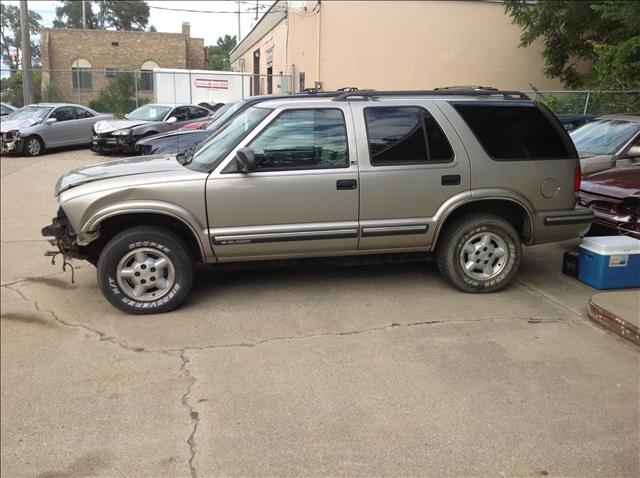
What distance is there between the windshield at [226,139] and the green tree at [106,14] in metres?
67.5

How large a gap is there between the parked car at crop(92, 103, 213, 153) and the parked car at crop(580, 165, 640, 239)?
1260 centimetres

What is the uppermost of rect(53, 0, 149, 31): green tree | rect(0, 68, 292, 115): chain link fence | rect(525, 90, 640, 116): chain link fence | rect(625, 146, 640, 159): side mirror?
rect(53, 0, 149, 31): green tree

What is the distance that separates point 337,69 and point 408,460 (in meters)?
18.4

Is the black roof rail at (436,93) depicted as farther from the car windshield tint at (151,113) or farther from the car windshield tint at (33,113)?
the car windshield tint at (33,113)

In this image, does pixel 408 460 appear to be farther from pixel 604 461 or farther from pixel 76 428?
pixel 76 428

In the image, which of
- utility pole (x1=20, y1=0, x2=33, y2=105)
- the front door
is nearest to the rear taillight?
the front door

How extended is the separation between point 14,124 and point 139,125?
3.51m

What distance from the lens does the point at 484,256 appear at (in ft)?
18.0

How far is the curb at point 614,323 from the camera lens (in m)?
4.55

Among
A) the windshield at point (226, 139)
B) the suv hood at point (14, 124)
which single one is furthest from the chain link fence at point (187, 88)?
the windshield at point (226, 139)

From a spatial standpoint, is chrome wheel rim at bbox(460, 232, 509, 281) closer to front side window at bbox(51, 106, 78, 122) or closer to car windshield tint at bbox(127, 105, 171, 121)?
car windshield tint at bbox(127, 105, 171, 121)

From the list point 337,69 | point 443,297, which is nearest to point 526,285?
point 443,297

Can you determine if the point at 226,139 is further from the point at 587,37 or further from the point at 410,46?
the point at 410,46

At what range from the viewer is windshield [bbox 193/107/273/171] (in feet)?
16.3
